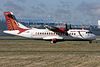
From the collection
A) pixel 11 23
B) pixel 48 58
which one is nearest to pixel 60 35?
pixel 11 23

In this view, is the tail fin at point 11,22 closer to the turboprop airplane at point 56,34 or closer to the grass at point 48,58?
the turboprop airplane at point 56,34

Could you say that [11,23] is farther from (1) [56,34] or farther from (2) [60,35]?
(2) [60,35]

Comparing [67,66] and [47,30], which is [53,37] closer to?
[47,30]

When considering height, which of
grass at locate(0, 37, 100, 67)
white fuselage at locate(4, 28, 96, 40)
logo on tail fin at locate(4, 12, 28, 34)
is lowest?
grass at locate(0, 37, 100, 67)

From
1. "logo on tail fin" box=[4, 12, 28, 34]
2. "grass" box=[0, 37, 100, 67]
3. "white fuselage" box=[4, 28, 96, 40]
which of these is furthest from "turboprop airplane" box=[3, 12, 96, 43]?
"grass" box=[0, 37, 100, 67]

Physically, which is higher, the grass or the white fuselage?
the white fuselage

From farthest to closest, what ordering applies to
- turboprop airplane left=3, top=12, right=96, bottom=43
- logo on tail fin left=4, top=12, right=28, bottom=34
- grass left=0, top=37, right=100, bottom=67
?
logo on tail fin left=4, top=12, right=28, bottom=34 < turboprop airplane left=3, top=12, right=96, bottom=43 < grass left=0, top=37, right=100, bottom=67

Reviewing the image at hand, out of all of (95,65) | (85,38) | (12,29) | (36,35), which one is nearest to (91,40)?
(85,38)

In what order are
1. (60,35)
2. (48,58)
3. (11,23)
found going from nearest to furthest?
(48,58) → (60,35) → (11,23)

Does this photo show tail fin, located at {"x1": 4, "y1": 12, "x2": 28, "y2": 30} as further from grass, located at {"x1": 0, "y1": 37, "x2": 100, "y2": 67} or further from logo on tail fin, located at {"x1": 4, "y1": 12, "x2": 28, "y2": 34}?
grass, located at {"x1": 0, "y1": 37, "x2": 100, "y2": 67}

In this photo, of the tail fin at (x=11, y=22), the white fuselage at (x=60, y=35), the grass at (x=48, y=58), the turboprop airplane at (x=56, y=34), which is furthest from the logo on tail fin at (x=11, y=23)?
the grass at (x=48, y=58)

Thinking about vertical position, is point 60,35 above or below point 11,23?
below

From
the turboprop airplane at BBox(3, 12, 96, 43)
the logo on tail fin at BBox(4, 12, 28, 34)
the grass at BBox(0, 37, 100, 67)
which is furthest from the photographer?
the logo on tail fin at BBox(4, 12, 28, 34)

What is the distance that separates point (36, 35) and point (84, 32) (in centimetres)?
1061
